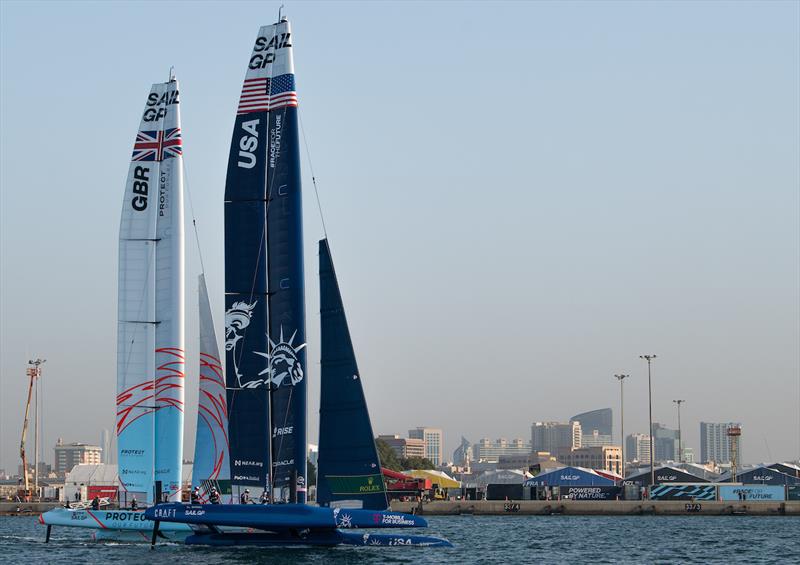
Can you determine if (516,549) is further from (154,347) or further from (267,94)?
(267,94)

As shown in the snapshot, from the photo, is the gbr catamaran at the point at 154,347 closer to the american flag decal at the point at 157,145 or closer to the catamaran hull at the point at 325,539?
the american flag decal at the point at 157,145

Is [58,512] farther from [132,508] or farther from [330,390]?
[330,390]

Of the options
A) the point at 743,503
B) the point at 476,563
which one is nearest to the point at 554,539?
the point at 476,563

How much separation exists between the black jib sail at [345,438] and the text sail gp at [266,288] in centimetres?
141

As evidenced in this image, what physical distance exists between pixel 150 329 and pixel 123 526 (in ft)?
27.2

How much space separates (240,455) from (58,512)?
10043 millimetres

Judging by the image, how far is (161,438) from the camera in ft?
170

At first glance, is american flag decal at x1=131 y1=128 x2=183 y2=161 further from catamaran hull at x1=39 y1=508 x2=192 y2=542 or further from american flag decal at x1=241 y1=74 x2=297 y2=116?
catamaran hull at x1=39 y1=508 x2=192 y2=542

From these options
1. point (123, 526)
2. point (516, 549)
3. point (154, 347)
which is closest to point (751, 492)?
point (516, 549)

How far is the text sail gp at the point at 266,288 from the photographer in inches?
1774

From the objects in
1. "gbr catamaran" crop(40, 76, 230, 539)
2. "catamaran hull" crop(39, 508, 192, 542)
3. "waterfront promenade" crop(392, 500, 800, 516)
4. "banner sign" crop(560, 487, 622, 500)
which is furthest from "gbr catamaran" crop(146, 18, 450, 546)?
"banner sign" crop(560, 487, 622, 500)

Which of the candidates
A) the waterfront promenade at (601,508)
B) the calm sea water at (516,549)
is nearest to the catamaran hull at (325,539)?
the calm sea water at (516,549)

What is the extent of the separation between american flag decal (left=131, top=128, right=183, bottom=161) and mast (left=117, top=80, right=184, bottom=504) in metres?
0.04

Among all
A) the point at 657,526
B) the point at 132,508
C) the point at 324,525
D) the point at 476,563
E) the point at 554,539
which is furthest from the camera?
the point at 657,526
